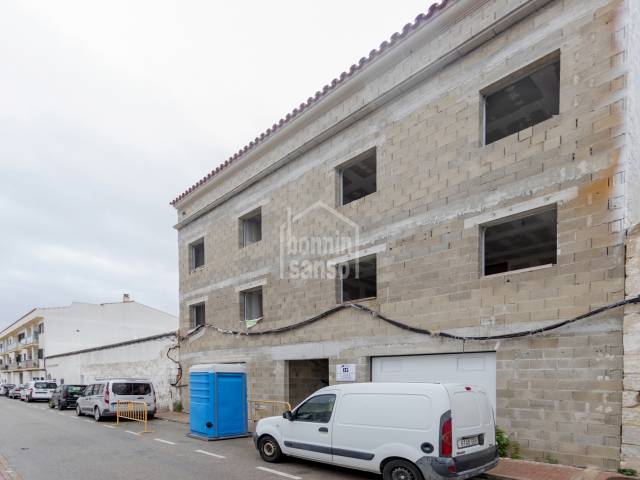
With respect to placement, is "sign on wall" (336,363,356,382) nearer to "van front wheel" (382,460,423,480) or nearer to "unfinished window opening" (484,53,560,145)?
"van front wheel" (382,460,423,480)

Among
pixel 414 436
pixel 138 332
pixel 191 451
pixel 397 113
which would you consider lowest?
pixel 138 332

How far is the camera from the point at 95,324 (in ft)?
152

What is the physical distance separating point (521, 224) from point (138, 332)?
44637mm

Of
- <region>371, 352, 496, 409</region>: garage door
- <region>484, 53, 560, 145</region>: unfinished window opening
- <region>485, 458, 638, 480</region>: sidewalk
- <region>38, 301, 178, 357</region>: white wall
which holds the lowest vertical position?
<region>38, 301, 178, 357</region>: white wall

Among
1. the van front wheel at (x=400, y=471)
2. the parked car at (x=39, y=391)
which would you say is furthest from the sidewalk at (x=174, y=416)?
the parked car at (x=39, y=391)

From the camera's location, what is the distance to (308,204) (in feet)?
44.1

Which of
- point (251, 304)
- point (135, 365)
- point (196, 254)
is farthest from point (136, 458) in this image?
point (135, 365)

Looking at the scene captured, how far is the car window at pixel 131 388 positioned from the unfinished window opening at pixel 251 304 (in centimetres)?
501

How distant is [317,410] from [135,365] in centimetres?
1803

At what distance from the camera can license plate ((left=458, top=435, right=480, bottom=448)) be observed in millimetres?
6539

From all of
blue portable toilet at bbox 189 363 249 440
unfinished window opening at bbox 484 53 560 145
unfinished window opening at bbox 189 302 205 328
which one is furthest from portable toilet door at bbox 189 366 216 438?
unfinished window opening at bbox 484 53 560 145


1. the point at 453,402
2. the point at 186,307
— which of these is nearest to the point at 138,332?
the point at 186,307

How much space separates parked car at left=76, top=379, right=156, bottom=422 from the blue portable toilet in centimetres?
552

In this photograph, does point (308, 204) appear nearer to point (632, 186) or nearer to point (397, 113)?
point (397, 113)
